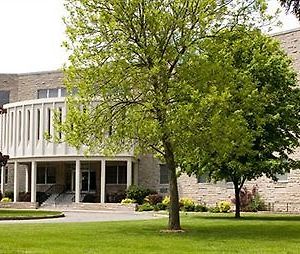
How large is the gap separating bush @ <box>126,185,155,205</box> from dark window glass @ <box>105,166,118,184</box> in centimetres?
535

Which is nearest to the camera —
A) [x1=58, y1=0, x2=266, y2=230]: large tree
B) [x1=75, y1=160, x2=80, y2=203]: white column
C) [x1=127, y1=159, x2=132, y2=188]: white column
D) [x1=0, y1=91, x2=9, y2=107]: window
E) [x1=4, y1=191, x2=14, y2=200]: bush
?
[x1=58, y1=0, x2=266, y2=230]: large tree

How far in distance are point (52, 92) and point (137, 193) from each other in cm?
1624

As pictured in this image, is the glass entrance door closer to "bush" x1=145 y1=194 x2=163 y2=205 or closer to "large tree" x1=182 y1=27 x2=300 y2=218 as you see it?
"bush" x1=145 y1=194 x2=163 y2=205

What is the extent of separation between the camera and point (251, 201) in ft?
139

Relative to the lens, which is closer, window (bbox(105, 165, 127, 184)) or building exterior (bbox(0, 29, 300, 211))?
building exterior (bbox(0, 29, 300, 211))

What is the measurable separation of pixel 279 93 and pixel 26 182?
101 feet

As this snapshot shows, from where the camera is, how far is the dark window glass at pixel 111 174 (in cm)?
5419

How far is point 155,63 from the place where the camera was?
829 inches

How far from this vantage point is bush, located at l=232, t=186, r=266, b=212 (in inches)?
1643

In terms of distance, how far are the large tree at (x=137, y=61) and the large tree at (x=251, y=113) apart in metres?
0.78

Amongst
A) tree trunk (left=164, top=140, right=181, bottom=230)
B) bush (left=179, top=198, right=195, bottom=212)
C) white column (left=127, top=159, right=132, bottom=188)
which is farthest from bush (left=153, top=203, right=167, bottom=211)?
tree trunk (left=164, top=140, right=181, bottom=230)

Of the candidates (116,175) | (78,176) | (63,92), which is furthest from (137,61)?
(63,92)

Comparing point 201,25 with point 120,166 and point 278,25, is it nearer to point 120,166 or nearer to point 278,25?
point 278,25

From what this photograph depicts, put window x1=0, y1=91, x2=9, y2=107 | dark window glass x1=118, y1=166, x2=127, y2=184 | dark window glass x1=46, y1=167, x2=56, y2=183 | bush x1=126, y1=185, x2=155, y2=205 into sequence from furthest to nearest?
window x1=0, y1=91, x2=9, y2=107 → dark window glass x1=46, y1=167, x2=56, y2=183 → dark window glass x1=118, y1=166, x2=127, y2=184 → bush x1=126, y1=185, x2=155, y2=205
